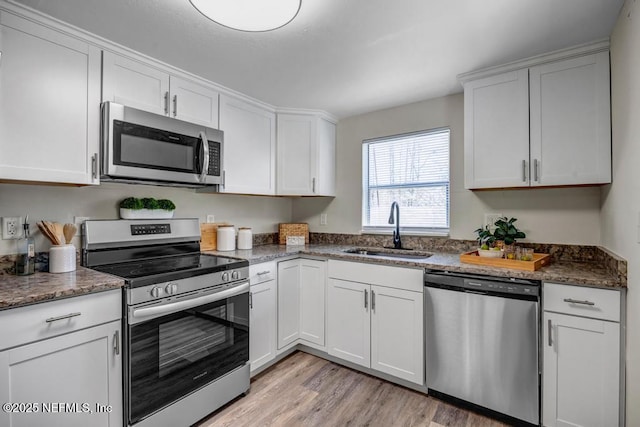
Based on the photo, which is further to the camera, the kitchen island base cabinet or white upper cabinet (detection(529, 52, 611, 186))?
white upper cabinet (detection(529, 52, 611, 186))

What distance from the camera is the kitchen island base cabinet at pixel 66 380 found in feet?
4.12

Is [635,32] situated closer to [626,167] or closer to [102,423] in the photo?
[626,167]

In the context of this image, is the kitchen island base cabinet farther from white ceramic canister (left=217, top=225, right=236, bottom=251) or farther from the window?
the window

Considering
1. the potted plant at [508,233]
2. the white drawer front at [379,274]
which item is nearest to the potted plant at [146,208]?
the white drawer front at [379,274]

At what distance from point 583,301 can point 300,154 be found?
7.75 ft

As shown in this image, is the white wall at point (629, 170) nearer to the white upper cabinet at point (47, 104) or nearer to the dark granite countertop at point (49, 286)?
the dark granite countertop at point (49, 286)

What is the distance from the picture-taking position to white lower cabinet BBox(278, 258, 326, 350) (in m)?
2.57

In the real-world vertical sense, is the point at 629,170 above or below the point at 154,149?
below

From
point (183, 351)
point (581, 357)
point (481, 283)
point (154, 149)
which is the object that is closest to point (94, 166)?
point (154, 149)

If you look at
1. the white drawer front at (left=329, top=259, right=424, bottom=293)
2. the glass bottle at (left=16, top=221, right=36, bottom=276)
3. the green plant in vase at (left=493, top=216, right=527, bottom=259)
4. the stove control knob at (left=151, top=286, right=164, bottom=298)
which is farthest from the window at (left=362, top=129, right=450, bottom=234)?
the glass bottle at (left=16, top=221, right=36, bottom=276)

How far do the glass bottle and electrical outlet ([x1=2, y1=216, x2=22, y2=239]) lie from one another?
0.05m

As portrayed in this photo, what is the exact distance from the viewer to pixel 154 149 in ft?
6.59

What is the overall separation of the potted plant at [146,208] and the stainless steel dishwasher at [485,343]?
1.93 meters

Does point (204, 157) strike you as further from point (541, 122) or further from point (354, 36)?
point (541, 122)
